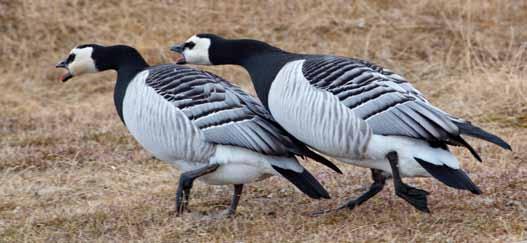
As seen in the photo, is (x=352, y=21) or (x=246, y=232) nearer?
(x=246, y=232)

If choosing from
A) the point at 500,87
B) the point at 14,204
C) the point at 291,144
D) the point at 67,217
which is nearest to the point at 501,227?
the point at 291,144

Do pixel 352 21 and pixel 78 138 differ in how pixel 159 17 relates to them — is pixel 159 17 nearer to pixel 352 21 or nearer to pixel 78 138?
pixel 352 21

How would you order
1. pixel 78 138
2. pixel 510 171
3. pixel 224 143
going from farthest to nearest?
pixel 78 138 → pixel 510 171 → pixel 224 143

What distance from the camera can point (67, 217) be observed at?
252 inches

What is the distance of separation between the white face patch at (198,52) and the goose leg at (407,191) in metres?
1.69

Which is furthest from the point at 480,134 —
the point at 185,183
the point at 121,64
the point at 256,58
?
the point at 121,64

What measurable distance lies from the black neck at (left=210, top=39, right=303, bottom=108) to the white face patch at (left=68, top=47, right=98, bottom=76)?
0.88 meters

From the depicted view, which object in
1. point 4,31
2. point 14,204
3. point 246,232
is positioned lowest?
point 4,31

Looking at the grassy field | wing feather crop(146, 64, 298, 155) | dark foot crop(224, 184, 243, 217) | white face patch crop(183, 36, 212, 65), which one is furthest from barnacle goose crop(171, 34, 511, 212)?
white face patch crop(183, 36, 212, 65)

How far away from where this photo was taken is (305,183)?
19.0 ft

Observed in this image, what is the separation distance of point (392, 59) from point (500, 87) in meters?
2.44

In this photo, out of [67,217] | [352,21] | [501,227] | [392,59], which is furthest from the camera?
[352,21]

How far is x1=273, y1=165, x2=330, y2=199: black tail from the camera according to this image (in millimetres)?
5723

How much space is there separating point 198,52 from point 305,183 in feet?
4.80
